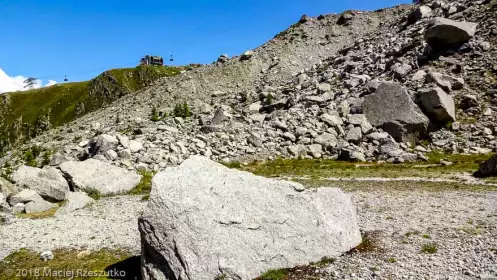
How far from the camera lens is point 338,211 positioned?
56.2 ft

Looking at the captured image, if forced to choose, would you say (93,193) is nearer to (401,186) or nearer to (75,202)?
(75,202)

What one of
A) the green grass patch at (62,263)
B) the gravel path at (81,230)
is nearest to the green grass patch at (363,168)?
the gravel path at (81,230)

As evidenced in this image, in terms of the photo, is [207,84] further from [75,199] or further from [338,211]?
[338,211]

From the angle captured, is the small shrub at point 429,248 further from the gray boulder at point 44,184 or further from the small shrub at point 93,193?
the gray boulder at point 44,184

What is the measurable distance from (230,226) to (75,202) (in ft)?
64.9

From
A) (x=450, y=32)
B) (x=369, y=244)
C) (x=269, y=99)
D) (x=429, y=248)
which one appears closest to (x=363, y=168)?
(x=369, y=244)

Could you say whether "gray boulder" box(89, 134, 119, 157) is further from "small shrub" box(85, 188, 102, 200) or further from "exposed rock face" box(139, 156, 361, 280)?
"exposed rock face" box(139, 156, 361, 280)

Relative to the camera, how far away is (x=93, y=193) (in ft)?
109

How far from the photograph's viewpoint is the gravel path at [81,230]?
20.6 meters

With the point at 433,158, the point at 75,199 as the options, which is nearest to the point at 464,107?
the point at 433,158

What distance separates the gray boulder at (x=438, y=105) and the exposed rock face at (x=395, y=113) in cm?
153

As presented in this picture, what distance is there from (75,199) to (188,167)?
716 inches

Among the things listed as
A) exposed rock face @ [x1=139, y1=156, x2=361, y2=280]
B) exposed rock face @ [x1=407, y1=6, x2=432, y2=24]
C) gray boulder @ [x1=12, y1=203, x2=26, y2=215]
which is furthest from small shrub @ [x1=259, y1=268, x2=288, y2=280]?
exposed rock face @ [x1=407, y1=6, x2=432, y2=24]

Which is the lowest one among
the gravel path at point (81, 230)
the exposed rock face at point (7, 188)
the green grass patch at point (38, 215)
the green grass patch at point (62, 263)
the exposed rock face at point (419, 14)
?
the green grass patch at point (62, 263)
